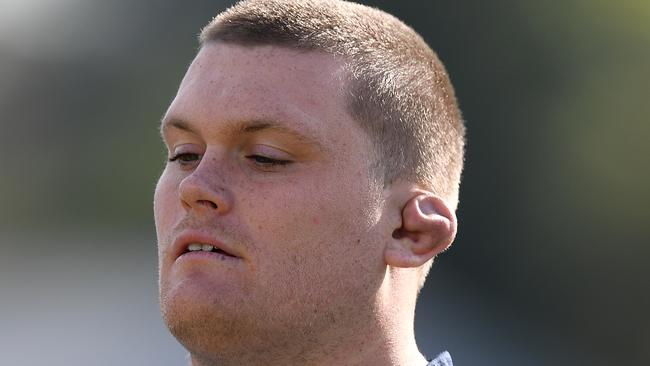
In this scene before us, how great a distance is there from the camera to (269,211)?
2.84m

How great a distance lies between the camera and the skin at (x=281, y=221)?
2812mm

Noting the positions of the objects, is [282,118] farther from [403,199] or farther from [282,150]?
[403,199]

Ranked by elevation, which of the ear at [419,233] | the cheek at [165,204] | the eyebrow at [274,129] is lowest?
the ear at [419,233]

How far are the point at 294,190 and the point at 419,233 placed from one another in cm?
44

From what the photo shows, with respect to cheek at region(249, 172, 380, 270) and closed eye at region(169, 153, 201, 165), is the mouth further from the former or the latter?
closed eye at region(169, 153, 201, 165)

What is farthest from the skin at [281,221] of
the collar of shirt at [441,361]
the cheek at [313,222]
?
the collar of shirt at [441,361]

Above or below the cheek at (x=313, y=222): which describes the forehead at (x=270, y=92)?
above

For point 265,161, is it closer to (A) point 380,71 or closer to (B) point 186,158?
(B) point 186,158

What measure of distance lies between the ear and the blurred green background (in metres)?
5.03

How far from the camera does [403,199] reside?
3068 millimetres
